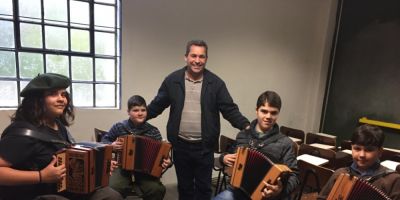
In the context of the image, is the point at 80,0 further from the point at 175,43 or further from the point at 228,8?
the point at 228,8

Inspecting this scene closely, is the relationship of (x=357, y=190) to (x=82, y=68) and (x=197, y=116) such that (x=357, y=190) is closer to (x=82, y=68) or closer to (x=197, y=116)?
(x=197, y=116)

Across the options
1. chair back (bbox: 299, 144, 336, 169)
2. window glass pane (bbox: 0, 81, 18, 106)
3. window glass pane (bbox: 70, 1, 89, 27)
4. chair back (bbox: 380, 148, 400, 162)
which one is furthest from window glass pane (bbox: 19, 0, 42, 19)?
chair back (bbox: 380, 148, 400, 162)

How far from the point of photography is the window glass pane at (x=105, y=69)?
2723 mm

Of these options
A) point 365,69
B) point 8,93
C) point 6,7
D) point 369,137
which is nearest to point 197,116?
point 369,137

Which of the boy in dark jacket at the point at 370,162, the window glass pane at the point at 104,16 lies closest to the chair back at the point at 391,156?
the boy in dark jacket at the point at 370,162

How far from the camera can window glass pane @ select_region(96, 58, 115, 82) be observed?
272 cm

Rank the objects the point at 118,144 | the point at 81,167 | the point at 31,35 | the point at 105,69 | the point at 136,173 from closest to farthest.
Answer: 1. the point at 81,167
2. the point at 118,144
3. the point at 136,173
4. the point at 31,35
5. the point at 105,69

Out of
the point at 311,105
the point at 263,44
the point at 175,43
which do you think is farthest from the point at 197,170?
the point at 311,105

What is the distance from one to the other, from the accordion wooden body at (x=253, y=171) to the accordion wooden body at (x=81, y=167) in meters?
0.76

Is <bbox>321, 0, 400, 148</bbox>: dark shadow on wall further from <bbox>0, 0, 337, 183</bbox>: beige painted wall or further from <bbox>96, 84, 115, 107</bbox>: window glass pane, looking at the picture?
<bbox>96, 84, 115, 107</bbox>: window glass pane

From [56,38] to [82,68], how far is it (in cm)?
34

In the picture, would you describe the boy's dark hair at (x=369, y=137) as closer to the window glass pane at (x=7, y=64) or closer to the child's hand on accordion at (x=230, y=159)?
the child's hand on accordion at (x=230, y=159)

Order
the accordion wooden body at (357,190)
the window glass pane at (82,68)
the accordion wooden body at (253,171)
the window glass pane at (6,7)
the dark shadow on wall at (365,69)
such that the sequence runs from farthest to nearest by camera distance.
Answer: the dark shadow on wall at (365,69)
the window glass pane at (82,68)
the window glass pane at (6,7)
the accordion wooden body at (253,171)
the accordion wooden body at (357,190)

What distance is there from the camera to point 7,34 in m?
2.29
